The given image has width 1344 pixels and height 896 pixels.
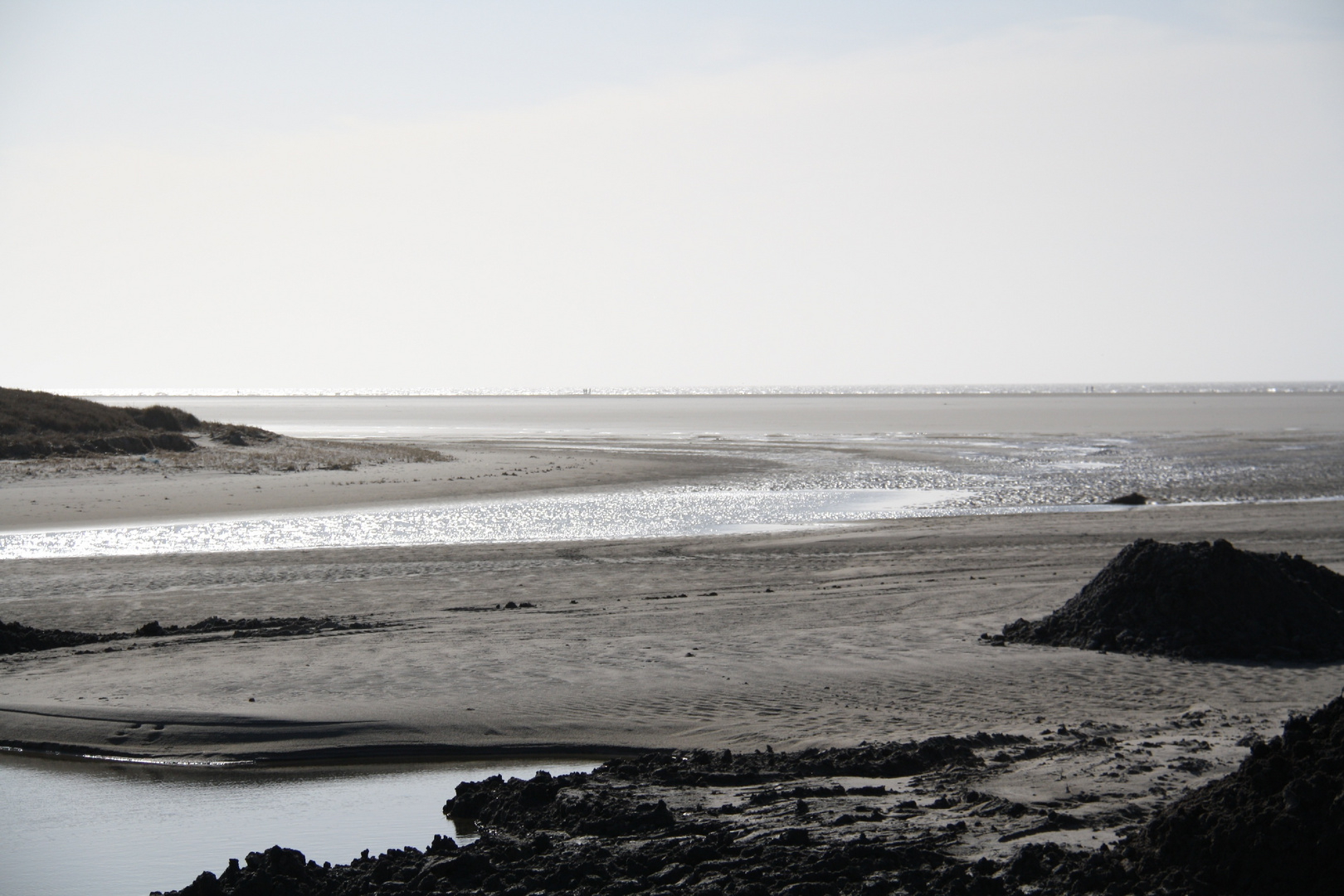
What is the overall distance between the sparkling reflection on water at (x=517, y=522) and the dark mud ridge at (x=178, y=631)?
23.4 ft

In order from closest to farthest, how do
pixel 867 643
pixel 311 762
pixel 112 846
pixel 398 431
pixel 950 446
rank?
pixel 112 846, pixel 311 762, pixel 867 643, pixel 950 446, pixel 398 431

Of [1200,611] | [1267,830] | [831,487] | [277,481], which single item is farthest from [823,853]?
[277,481]

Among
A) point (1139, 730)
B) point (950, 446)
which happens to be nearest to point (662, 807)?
point (1139, 730)

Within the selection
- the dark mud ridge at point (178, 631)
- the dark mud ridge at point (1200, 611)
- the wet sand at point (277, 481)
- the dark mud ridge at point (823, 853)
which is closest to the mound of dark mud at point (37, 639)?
the dark mud ridge at point (178, 631)

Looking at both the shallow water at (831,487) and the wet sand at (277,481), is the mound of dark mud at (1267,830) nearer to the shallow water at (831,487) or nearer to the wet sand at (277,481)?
the shallow water at (831,487)

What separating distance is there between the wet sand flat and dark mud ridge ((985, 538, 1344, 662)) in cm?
40

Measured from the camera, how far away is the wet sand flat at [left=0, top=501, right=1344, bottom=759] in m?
8.66

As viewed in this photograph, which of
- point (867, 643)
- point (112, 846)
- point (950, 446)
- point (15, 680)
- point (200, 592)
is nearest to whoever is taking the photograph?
point (112, 846)

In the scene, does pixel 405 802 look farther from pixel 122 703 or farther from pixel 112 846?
pixel 122 703

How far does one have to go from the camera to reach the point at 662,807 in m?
6.27

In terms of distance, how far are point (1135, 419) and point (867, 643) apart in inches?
2994

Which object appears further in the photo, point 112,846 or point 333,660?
point 333,660

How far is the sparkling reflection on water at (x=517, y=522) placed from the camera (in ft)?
65.5

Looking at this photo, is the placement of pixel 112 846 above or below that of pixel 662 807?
below
